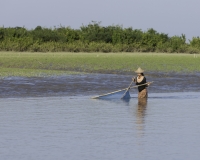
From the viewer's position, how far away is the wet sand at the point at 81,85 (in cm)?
2066

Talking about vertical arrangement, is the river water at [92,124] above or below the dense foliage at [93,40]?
below

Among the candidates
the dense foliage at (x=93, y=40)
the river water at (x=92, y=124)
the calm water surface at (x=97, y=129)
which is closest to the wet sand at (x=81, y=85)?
the river water at (x=92, y=124)

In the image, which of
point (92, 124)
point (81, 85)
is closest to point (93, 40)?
point (81, 85)

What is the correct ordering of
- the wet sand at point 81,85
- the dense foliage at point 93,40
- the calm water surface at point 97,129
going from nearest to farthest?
the calm water surface at point 97,129
the wet sand at point 81,85
the dense foliage at point 93,40

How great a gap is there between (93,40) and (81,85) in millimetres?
40748

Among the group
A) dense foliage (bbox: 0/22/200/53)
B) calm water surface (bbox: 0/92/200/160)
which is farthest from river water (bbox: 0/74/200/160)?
dense foliage (bbox: 0/22/200/53)

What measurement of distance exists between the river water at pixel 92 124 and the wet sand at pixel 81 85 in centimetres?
3

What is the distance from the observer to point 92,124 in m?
13.4

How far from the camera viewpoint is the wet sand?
67.8 feet

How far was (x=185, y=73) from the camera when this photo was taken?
30.3 meters

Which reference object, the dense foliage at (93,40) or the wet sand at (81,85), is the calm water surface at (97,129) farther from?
the dense foliage at (93,40)

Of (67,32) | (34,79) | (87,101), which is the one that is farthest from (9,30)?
(87,101)

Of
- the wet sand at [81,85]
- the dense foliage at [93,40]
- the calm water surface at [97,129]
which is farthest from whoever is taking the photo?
the dense foliage at [93,40]

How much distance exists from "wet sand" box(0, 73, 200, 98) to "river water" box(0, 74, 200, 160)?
1.4 inches
